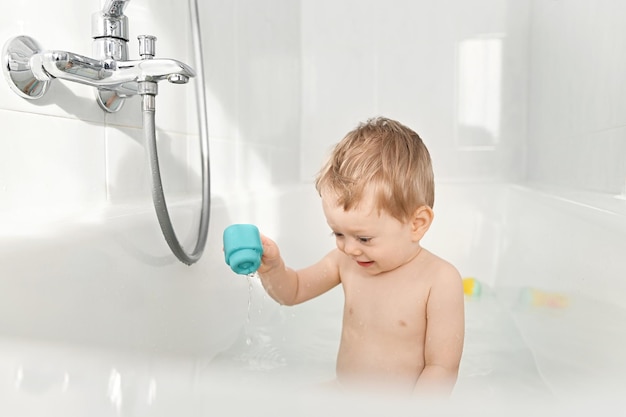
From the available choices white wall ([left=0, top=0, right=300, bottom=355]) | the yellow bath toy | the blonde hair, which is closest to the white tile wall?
white wall ([left=0, top=0, right=300, bottom=355])

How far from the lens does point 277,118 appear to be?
2184 mm

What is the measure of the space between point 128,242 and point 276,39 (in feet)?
4.39

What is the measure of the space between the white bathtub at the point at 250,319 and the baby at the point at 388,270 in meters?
0.13

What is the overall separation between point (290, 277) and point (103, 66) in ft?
1.42

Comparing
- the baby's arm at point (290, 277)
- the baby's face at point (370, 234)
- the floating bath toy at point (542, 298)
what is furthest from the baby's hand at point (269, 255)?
the floating bath toy at point (542, 298)

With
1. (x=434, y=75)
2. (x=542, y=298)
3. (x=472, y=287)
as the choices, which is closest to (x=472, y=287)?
(x=472, y=287)

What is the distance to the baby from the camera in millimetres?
934

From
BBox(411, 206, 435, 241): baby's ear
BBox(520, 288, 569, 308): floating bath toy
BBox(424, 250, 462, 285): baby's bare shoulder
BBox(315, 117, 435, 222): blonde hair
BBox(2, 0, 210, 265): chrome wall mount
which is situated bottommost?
BBox(520, 288, 569, 308): floating bath toy

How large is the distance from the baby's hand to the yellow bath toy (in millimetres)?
938

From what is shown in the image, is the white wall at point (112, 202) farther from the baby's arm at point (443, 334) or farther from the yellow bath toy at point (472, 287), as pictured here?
the yellow bath toy at point (472, 287)

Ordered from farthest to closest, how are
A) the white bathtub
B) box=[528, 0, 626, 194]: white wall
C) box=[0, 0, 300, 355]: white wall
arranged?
box=[528, 0, 626, 194]: white wall → box=[0, 0, 300, 355]: white wall → the white bathtub

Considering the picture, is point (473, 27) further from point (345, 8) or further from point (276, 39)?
point (276, 39)

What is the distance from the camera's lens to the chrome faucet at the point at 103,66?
0.87 metres

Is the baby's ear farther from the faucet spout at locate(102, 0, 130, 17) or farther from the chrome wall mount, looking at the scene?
the faucet spout at locate(102, 0, 130, 17)
